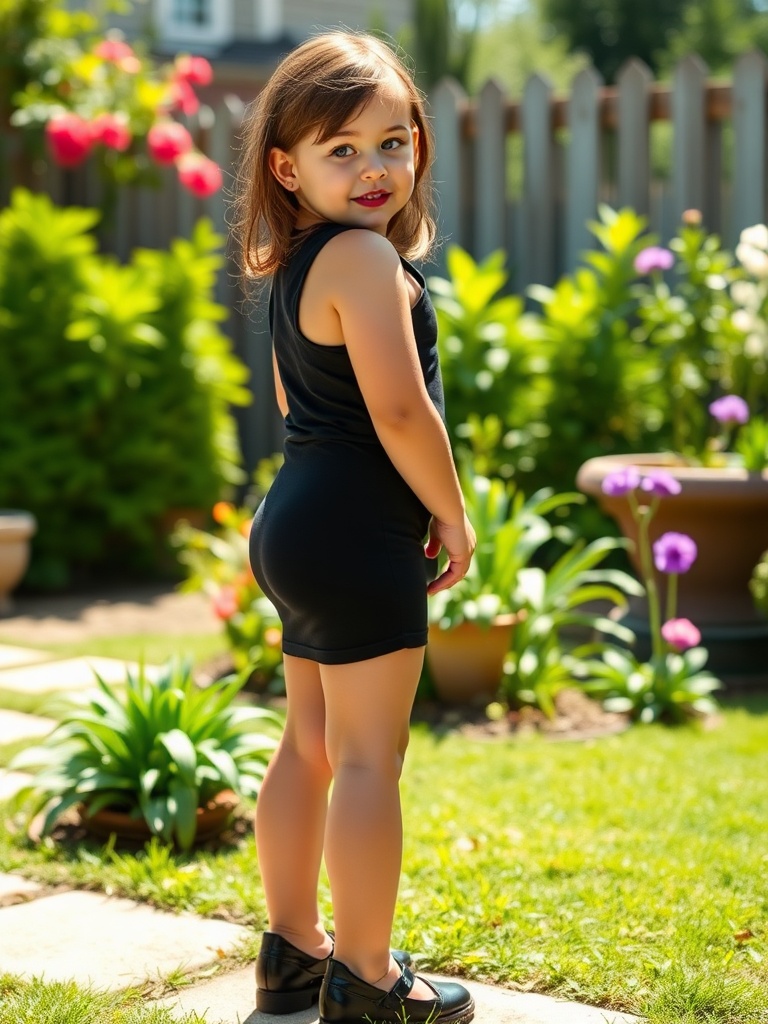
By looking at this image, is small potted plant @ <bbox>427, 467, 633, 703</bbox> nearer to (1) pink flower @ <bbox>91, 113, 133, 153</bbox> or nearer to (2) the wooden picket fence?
(2) the wooden picket fence

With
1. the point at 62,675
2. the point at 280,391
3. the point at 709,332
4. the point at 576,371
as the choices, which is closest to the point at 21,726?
the point at 62,675

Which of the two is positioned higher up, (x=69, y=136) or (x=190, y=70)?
(x=190, y=70)

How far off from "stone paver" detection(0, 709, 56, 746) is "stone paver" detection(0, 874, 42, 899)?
1.10 m

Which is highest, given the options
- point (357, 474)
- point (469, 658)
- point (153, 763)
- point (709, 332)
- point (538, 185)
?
point (538, 185)

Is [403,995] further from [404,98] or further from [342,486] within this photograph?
[404,98]

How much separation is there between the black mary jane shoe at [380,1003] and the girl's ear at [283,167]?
1.18 m

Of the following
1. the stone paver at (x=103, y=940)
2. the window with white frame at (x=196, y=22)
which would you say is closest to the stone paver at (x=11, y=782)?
the stone paver at (x=103, y=940)

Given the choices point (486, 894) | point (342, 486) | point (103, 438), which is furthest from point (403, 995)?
point (103, 438)

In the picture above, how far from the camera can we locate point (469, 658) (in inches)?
170

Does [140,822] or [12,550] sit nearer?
[140,822]

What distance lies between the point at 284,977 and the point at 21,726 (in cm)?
213

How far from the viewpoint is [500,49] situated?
3095 cm

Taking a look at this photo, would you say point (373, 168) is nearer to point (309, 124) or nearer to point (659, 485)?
point (309, 124)

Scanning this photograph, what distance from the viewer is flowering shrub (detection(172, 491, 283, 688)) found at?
14.9 feet
